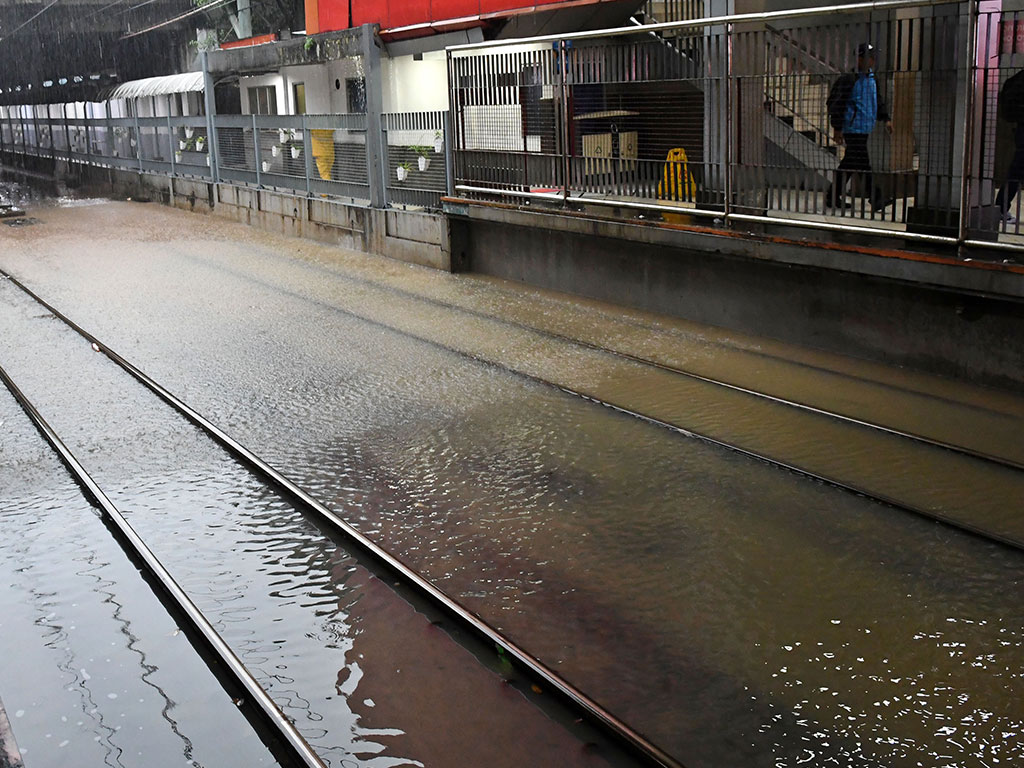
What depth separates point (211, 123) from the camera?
25000 mm

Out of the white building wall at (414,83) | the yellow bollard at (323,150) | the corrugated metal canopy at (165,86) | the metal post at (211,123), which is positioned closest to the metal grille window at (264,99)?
the corrugated metal canopy at (165,86)

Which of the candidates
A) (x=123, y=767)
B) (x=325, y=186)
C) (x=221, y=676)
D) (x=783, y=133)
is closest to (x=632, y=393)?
(x=783, y=133)

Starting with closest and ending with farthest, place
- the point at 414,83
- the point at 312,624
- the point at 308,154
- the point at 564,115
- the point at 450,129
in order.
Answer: the point at 312,624 → the point at 564,115 → the point at 450,129 → the point at 308,154 → the point at 414,83

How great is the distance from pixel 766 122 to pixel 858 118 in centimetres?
133

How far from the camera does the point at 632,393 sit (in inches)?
352

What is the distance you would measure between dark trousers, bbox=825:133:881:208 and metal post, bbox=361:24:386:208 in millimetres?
9216

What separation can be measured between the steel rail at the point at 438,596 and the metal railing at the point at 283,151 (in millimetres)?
7872

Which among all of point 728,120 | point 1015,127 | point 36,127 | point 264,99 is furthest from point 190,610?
point 36,127

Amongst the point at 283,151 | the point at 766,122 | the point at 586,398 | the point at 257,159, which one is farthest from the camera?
the point at 257,159

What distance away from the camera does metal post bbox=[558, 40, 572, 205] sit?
12555mm

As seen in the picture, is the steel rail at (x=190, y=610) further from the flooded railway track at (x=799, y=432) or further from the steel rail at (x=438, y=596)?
the flooded railway track at (x=799, y=432)

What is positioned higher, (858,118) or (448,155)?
(858,118)

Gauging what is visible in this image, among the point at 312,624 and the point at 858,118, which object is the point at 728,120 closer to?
the point at 858,118

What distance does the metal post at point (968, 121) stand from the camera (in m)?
8.12
